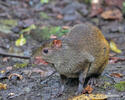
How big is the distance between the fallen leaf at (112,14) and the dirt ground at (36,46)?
0.42 feet

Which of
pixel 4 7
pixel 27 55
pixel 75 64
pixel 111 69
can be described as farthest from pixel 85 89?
pixel 4 7

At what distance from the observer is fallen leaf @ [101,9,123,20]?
351 inches

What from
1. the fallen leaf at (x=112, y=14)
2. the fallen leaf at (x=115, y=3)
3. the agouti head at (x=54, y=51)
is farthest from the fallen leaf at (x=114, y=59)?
the fallen leaf at (x=115, y=3)

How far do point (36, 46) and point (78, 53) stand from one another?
2.65 m

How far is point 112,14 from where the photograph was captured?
908 centimetres

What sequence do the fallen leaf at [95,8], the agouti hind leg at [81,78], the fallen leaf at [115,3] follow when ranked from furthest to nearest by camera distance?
the fallen leaf at [115,3] < the fallen leaf at [95,8] < the agouti hind leg at [81,78]

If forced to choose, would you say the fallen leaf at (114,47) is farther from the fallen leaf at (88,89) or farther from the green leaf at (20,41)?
the fallen leaf at (88,89)

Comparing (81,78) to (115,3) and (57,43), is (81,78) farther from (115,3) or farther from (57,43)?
(115,3)

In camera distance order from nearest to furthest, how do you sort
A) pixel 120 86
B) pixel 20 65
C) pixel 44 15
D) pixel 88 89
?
pixel 88 89, pixel 120 86, pixel 20 65, pixel 44 15

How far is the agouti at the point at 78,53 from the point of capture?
151 inches

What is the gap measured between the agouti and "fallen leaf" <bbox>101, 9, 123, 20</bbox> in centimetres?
477

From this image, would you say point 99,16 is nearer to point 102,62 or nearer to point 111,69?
point 111,69

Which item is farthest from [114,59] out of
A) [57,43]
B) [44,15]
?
[44,15]

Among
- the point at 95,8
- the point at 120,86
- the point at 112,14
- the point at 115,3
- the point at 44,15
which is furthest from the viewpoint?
the point at 115,3
